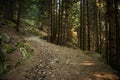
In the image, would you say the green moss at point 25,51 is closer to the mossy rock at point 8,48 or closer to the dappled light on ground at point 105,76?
the mossy rock at point 8,48

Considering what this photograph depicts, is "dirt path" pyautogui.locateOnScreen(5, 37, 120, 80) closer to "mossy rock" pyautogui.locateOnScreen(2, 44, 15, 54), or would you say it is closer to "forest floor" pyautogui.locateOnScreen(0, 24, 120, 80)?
"forest floor" pyautogui.locateOnScreen(0, 24, 120, 80)

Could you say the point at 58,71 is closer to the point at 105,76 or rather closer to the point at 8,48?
the point at 105,76

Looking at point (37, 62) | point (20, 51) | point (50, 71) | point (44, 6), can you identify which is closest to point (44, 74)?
point (50, 71)

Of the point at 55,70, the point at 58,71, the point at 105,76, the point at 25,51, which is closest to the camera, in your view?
the point at 105,76

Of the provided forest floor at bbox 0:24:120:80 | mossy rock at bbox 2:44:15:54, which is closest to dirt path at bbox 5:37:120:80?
forest floor at bbox 0:24:120:80

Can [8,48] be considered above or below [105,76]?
above

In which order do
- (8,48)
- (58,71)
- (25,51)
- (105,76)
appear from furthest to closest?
(25,51), (8,48), (58,71), (105,76)

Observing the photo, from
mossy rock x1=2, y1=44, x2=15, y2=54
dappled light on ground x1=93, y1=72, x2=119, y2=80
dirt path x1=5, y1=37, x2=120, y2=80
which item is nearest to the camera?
dappled light on ground x1=93, y1=72, x2=119, y2=80

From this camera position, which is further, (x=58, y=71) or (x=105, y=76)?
(x=58, y=71)

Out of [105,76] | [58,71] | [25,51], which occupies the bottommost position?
[105,76]

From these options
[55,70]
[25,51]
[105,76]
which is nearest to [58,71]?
[55,70]

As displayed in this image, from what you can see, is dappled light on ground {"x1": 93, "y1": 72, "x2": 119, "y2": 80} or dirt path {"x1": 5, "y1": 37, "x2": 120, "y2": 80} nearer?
dappled light on ground {"x1": 93, "y1": 72, "x2": 119, "y2": 80}

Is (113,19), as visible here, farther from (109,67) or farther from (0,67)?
(0,67)

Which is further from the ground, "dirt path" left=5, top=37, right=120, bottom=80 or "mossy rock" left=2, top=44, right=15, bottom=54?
"mossy rock" left=2, top=44, right=15, bottom=54
